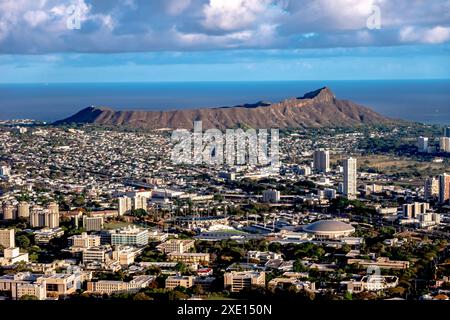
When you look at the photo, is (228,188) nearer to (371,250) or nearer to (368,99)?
(371,250)

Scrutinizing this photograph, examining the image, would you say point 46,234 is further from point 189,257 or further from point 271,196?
point 271,196

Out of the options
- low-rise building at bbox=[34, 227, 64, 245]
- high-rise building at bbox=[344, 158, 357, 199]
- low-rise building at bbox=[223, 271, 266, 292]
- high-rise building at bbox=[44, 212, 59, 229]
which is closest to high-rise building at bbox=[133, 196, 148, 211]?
high-rise building at bbox=[44, 212, 59, 229]

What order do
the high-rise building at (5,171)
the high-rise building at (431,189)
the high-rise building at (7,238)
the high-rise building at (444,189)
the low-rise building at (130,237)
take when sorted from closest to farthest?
the high-rise building at (7,238)
the low-rise building at (130,237)
the high-rise building at (444,189)
the high-rise building at (431,189)
the high-rise building at (5,171)

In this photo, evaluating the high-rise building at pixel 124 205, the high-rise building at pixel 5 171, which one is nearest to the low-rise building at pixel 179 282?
the high-rise building at pixel 124 205

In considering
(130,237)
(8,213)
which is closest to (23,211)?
(8,213)

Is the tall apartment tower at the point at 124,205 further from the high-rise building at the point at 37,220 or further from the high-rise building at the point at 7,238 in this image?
the high-rise building at the point at 7,238
